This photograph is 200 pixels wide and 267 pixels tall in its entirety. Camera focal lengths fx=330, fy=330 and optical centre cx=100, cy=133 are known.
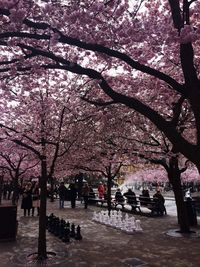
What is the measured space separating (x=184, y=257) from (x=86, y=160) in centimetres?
1111

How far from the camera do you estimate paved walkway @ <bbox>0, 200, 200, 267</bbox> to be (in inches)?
374

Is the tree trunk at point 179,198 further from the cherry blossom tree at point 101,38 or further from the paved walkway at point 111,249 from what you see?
the cherry blossom tree at point 101,38

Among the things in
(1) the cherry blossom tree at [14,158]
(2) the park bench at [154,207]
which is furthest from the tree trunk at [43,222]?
(2) the park bench at [154,207]

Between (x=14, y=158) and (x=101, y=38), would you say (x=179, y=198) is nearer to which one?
(x=101, y=38)

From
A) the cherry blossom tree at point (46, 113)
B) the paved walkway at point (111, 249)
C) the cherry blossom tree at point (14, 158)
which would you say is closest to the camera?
the paved walkway at point (111, 249)

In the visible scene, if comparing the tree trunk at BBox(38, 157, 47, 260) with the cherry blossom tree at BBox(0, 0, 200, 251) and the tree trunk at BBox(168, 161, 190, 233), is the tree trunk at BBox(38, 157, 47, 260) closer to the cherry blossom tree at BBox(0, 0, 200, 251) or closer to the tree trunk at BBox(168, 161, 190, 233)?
the cherry blossom tree at BBox(0, 0, 200, 251)

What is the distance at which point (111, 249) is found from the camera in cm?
1111

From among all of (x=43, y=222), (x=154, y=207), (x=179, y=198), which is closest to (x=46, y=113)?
(x=43, y=222)

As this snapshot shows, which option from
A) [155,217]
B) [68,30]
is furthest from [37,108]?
[155,217]

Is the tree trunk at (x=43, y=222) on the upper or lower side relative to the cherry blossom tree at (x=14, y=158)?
lower

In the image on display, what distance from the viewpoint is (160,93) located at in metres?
11.9

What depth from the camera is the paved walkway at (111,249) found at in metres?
9.49

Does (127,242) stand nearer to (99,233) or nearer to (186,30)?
(99,233)

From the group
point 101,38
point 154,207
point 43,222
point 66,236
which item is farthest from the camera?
point 154,207
